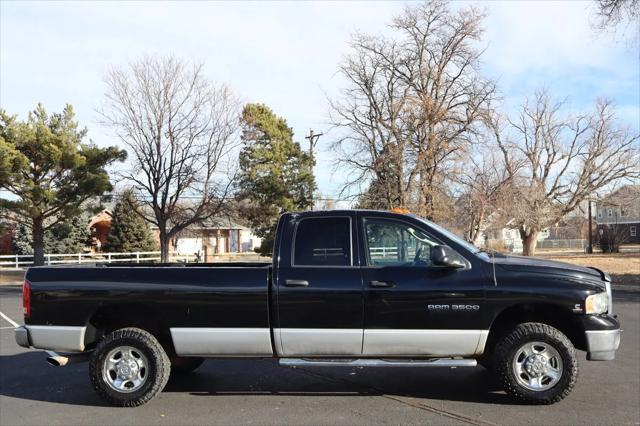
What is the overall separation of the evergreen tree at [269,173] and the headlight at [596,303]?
101 ft

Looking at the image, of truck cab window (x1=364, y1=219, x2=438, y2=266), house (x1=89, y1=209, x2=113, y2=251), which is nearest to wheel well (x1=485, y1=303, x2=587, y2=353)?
truck cab window (x1=364, y1=219, x2=438, y2=266)

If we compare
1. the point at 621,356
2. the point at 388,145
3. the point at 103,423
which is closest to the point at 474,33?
the point at 388,145

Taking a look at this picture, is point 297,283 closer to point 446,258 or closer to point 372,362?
point 372,362

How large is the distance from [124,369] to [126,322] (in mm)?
514

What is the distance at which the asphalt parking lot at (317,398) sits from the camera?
525 cm

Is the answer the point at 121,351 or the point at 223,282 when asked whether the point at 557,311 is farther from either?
the point at 121,351

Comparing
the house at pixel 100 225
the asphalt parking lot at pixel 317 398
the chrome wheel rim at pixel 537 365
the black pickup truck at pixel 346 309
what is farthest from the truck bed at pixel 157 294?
the house at pixel 100 225

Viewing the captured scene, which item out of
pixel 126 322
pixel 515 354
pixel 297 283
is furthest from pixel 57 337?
pixel 515 354

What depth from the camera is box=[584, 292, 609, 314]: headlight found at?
5445 mm

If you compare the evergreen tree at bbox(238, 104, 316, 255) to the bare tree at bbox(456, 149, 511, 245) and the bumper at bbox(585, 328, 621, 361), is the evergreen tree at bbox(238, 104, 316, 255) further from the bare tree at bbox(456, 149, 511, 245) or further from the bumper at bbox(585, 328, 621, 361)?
the bumper at bbox(585, 328, 621, 361)

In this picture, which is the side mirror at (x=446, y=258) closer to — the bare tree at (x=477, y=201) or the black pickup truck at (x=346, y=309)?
the black pickup truck at (x=346, y=309)

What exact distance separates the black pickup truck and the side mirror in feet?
0.05

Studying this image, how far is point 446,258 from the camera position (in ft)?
17.9

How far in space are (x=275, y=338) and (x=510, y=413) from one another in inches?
91.3
